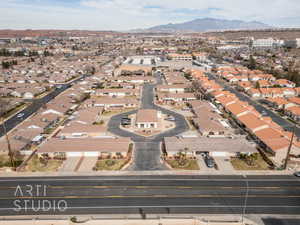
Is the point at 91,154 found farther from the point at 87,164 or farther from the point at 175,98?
the point at 175,98

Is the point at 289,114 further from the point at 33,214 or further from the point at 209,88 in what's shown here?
the point at 33,214

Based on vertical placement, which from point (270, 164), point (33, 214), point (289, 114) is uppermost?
point (289, 114)

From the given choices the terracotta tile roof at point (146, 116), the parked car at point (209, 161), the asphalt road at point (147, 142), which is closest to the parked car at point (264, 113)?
the asphalt road at point (147, 142)

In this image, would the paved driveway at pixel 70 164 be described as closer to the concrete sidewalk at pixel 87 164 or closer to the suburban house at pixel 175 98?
the concrete sidewalk at pixel 87 164

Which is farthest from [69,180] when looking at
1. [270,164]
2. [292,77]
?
[292,77]

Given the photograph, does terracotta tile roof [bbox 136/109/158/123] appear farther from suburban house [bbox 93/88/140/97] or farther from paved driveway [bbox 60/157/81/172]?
suburban house [bbox 93/88/140/97]

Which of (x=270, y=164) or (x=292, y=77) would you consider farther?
(x=292, y=77)

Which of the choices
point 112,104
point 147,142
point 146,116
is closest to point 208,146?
point 147,142
